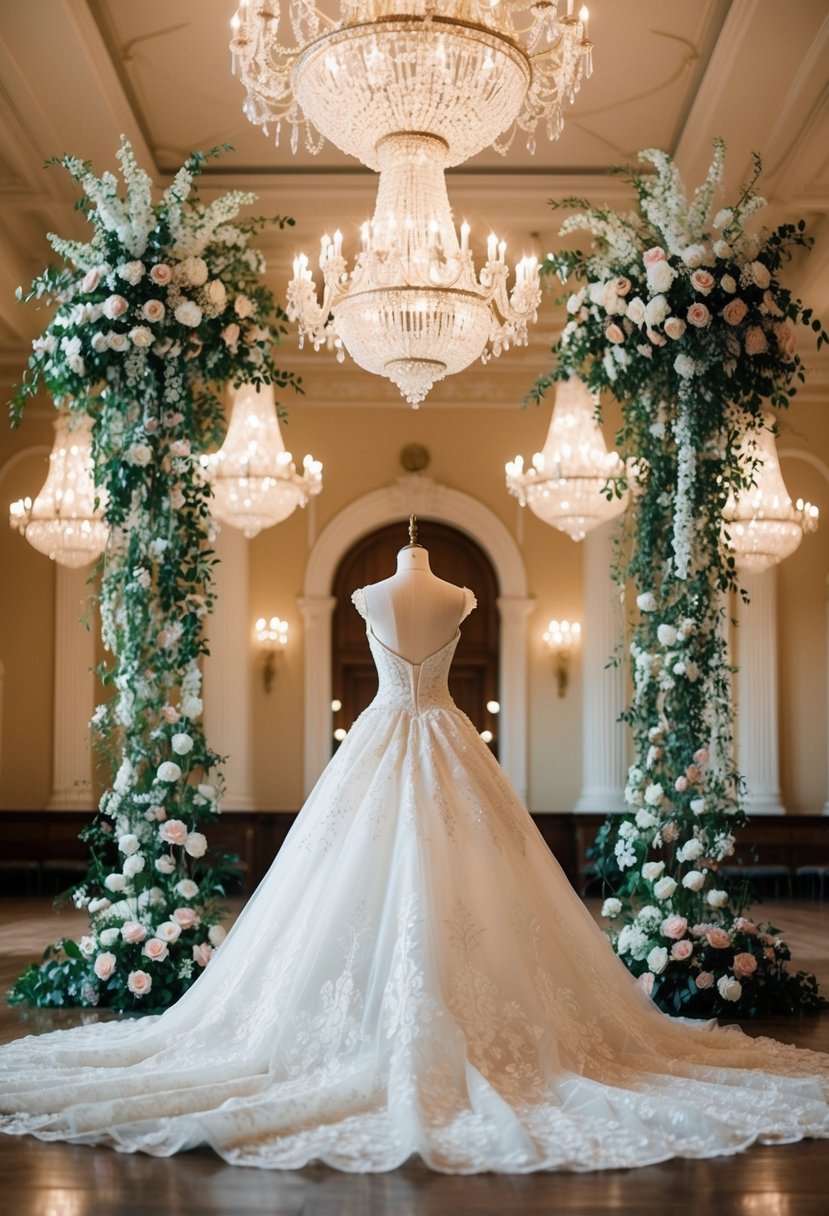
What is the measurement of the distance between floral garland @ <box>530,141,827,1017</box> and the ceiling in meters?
1.94

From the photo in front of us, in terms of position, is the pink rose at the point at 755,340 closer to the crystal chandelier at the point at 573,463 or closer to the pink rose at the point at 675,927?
the pink rose at the point at 675,927

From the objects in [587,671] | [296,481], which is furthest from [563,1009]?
[587,671]

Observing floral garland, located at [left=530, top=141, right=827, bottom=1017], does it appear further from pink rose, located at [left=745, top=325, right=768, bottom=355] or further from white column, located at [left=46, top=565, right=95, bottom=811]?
white column, located at [left=46, top=565, right=95, bottom=811]

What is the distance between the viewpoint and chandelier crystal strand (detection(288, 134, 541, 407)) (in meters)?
6.33

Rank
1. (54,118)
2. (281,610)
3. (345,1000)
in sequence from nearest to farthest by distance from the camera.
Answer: (345,1000) < (54,118) < (281,610)

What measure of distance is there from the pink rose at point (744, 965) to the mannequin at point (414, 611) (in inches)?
81.3

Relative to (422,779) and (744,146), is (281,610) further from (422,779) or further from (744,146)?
(422,779)

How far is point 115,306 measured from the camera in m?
6.21

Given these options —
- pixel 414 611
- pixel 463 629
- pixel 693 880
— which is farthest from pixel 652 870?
pixel 463 629

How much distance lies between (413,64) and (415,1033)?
3738mm

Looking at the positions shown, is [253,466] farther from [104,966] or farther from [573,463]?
[104,966]

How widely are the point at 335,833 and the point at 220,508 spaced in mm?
5856

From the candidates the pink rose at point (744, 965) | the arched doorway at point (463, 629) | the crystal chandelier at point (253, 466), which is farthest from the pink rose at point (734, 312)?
the arched doorway at point (463, 629)

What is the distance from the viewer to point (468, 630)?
13.2 m
